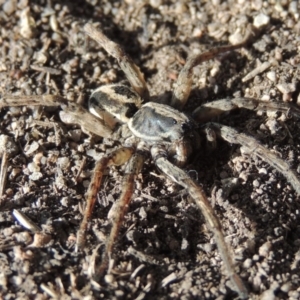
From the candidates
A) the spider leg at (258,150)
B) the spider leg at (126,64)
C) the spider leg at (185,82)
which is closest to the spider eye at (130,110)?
the spider leg at (126,64)

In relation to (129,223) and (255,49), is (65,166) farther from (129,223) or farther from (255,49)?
(255,49)

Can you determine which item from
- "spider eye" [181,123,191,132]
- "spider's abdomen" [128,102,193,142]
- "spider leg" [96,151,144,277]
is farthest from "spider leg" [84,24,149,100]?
"spider leg" [96,151,144,277]

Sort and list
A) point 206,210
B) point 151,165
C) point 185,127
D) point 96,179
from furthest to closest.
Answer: point 151,165
point 185,127
point 96,179
point 206,210

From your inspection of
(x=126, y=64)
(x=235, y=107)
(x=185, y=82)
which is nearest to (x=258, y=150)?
(x=235, y=107)

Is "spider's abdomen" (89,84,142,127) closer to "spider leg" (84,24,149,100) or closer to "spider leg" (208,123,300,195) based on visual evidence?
"spider leg" (84,24,149,100)

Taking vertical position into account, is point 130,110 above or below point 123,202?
above

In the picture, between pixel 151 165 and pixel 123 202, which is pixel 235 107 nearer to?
pixel 151 165

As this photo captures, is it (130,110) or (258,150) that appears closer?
(258,150)

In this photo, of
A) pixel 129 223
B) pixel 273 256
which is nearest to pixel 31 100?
pixel 129 223
